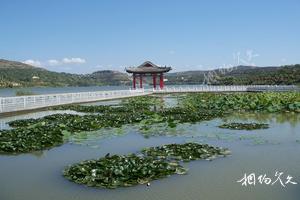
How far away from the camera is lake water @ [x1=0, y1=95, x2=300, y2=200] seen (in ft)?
24.4

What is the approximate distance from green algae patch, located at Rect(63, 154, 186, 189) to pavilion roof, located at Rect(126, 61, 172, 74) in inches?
2229

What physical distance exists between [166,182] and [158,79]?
64.6 metres

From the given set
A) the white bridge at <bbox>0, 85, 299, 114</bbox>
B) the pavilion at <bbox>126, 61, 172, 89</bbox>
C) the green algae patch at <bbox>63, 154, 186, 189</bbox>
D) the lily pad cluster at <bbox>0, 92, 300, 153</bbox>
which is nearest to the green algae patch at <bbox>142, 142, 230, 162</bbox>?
the green algae patch at <bbox>63, 154, 186, 189</bbox>

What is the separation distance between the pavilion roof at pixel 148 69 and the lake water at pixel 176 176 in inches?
1990

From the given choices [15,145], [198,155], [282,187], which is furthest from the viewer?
[15,145]

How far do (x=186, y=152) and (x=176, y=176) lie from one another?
7.41 feet

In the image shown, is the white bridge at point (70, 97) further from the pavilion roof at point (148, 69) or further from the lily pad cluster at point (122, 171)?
the lily pad cluster at point (122, 171)

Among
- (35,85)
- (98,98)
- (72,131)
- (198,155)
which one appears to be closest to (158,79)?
(98,98)

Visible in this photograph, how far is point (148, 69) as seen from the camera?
66.9 meters

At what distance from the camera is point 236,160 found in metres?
10.1

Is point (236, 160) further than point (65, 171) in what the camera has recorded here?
Yes

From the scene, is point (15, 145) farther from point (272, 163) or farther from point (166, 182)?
point (272, 163)

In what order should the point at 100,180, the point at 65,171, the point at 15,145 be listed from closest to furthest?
the point at 100,180, the point at 65,171, the point at 15,145

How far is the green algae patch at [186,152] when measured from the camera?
10.4m
